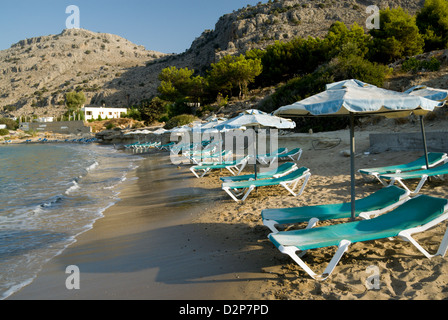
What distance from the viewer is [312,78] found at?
20.8 metres

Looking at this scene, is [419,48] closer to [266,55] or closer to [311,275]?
[266,55]

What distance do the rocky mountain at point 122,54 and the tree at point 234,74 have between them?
2336 cm

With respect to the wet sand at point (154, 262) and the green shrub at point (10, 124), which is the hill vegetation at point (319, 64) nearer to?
the wet sand at point (154, 262)

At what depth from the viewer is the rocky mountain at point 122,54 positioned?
→ 62.7 metres

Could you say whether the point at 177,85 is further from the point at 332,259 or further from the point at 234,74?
the point at 332,259

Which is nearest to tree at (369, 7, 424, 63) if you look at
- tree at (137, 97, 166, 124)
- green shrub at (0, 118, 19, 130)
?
tree at (137, 97, 166, 124)

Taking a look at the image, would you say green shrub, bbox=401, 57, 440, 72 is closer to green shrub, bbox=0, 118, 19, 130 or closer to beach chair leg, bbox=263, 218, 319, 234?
beach chair leg, bbox=263, 218, 319, 234

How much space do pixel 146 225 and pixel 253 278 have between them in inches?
117

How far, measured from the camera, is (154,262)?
3863 mm

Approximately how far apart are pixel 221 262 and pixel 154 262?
85 centimetres

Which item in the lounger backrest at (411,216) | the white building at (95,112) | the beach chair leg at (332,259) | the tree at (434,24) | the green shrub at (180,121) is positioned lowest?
the beach chair leg at (332,259)

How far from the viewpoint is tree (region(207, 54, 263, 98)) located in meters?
33.0

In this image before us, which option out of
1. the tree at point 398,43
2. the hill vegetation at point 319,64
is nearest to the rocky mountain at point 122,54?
the hill vegetation at point 319,64

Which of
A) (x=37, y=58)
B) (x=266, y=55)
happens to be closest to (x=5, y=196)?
(x=266, y=55)
